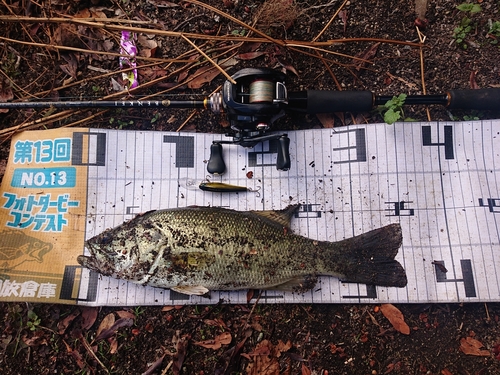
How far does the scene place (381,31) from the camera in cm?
333

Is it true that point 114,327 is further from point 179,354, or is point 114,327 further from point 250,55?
point 250,55

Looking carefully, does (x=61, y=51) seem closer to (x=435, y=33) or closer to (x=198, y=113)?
(x=198, y=113)

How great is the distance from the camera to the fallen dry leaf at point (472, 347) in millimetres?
2938

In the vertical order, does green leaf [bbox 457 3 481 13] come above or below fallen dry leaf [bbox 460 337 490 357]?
above

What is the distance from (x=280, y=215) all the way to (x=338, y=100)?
1154 mm

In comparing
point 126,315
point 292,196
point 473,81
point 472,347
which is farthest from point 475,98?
point 126,315

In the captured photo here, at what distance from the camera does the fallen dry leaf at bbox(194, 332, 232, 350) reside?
3.03 meters

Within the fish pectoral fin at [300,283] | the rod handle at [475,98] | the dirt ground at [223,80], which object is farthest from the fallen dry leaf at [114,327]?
the rod handle at [475,98]

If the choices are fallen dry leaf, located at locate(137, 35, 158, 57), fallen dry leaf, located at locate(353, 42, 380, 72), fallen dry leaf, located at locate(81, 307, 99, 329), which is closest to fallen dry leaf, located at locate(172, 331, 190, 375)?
fallen dry leaf, located at locate(81, 307, 99, 329)

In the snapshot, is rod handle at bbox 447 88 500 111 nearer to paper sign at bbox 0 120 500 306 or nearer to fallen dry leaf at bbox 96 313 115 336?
paper sign at bbox 0 120 500 306

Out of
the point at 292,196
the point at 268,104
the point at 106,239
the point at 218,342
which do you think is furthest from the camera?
the point at 292,196

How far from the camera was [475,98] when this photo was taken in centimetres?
296

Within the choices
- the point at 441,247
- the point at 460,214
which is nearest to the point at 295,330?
the point at 441,247

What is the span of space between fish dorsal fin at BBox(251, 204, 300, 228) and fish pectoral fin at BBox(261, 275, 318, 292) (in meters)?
0.48
